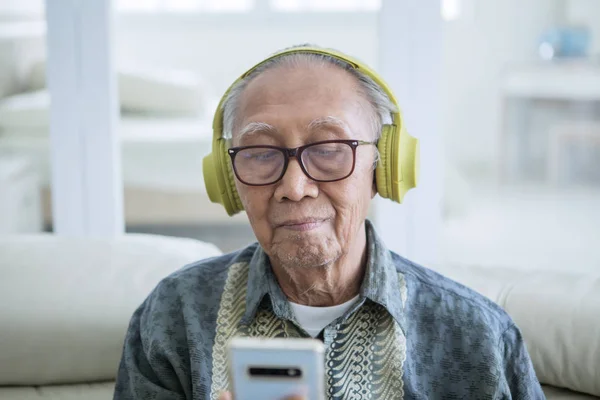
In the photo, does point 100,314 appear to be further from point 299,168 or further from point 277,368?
point 277,368

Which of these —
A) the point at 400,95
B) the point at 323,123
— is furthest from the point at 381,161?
the point at 400,95

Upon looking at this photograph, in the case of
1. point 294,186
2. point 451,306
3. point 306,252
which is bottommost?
point 451,306

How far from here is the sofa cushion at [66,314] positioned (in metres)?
1.63

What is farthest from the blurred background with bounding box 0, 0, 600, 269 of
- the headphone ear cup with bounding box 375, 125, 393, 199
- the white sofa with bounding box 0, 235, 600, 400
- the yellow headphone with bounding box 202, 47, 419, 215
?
the headphone ear cup with bounding box 375, 125, 393, 199

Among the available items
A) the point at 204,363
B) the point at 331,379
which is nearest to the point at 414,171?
the point at 331,379

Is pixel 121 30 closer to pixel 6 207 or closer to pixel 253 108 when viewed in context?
pixel 6 207

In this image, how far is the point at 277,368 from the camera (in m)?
0.84

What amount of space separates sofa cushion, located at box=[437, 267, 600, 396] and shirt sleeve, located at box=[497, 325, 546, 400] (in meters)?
0.20

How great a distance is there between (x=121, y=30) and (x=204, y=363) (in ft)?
5.50

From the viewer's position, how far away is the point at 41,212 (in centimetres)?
282

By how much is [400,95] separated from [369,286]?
1439mm

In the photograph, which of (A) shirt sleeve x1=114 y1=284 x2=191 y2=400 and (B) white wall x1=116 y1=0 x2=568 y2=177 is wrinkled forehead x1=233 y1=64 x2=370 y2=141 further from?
(B) white wall x1=116 y1=0 x2=568 y2=177

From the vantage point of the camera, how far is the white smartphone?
2.72ft

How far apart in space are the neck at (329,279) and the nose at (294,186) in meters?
0.14
